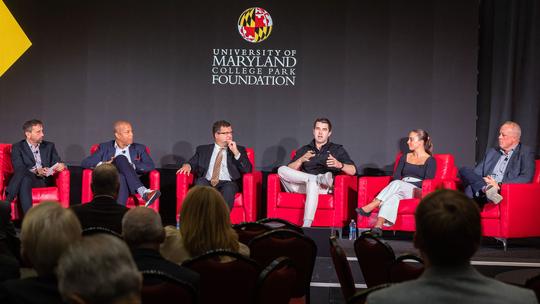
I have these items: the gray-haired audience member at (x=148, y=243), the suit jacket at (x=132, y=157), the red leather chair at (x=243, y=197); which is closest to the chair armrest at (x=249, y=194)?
the red leather chair at (x=243, y=197)

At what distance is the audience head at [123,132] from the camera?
7.65m

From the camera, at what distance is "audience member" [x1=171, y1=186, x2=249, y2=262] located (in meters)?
3.08

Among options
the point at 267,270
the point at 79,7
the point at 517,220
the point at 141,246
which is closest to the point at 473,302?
the point at 267,270

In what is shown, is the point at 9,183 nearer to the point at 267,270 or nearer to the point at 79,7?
the point at 79,7

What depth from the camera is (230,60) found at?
8328 mm

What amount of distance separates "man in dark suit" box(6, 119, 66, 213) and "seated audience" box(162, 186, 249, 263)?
15.3 feet

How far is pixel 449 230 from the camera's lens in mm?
1813

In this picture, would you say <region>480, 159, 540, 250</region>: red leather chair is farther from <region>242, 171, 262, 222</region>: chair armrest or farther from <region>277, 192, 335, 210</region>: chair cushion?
<region>242, 171, 262, 222</region>: chair armrest

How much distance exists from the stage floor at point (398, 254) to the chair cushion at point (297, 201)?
2.44ft

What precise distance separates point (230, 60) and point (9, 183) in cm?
276

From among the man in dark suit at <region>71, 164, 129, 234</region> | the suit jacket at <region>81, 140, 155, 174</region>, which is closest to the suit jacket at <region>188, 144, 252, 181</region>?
the suit jacket at <region>81, 140, 155, 174</region>

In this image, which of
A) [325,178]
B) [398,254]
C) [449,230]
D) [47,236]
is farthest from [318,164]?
[449,230]

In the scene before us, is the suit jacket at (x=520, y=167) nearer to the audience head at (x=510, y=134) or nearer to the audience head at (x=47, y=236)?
the audience head at (x=510, y=134)

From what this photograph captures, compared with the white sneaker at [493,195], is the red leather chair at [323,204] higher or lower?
lower
